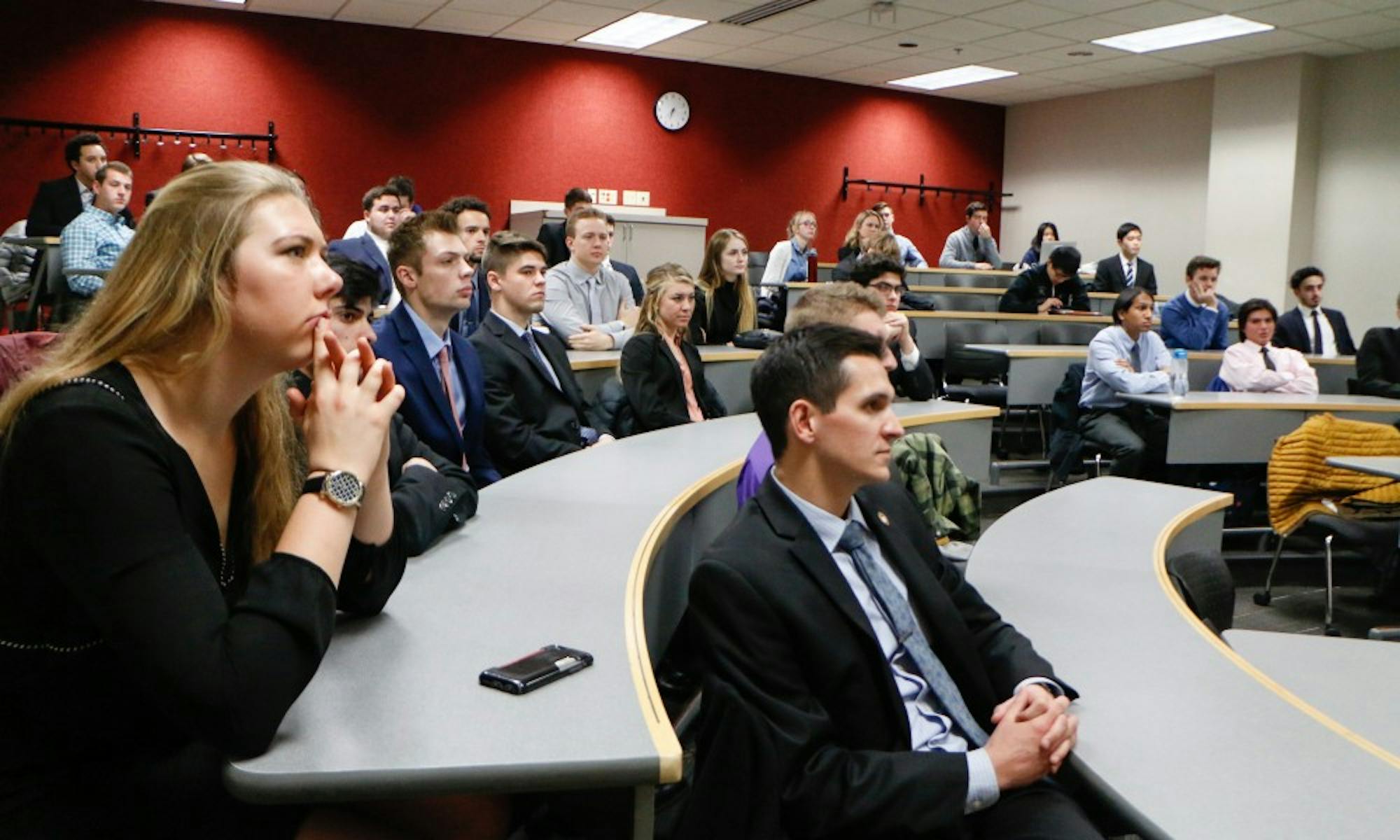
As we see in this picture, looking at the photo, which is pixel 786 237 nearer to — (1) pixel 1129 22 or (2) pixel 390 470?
(1) pixel 1129 22

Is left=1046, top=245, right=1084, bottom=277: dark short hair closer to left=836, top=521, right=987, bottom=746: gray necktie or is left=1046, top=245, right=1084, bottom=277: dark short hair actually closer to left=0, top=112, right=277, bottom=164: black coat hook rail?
left=0, top=112, right=277, bottom=164: black coat hook rail

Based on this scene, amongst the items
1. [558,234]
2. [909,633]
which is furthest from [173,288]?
[558,234]

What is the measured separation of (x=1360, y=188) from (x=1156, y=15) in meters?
2.95

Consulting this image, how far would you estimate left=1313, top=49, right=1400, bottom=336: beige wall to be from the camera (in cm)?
950

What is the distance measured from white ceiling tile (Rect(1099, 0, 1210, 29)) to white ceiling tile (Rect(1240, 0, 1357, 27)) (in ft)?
1.31

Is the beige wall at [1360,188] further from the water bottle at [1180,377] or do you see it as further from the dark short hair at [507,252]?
the dark short hair at [507,252]

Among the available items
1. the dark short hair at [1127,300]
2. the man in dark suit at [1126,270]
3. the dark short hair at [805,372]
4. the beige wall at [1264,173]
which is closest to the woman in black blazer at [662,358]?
the dark short hair at [805,372]

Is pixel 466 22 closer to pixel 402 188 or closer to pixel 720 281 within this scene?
pixel 402 188

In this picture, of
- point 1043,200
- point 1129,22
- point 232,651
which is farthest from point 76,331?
point 1043,200

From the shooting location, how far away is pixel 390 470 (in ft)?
6.92

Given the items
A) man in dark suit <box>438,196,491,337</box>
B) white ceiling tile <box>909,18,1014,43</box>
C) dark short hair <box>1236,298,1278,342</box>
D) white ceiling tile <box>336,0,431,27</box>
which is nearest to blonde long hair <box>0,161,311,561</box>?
man in dark suit <box>438,196,491,337</box>

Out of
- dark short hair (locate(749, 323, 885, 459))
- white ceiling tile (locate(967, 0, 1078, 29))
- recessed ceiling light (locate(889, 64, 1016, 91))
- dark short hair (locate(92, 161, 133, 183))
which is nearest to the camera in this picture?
dark short hair (locate(749, 323, 885, 459))

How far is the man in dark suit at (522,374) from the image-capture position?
3553mm

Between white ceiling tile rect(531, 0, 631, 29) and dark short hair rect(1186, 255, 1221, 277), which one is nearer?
dark short hair rect(1186, 255, 1221, 277)
